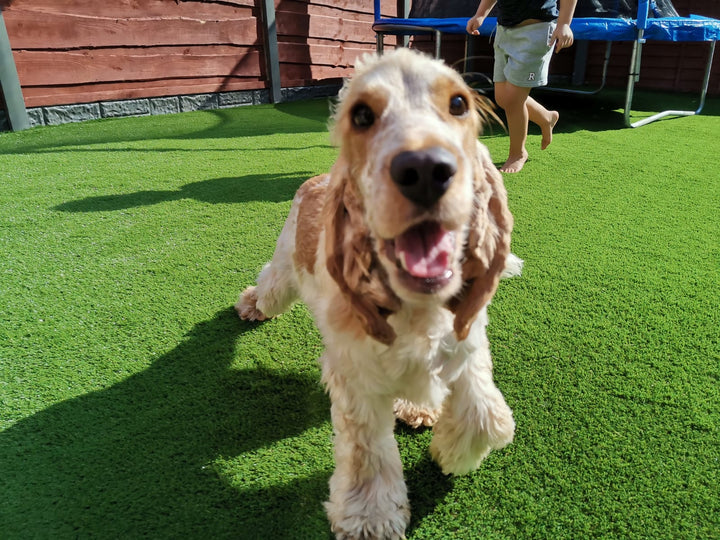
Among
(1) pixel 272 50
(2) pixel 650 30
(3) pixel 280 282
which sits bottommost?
(3) pixel 280 282

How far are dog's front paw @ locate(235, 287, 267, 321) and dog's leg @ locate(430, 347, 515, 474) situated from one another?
1201mm

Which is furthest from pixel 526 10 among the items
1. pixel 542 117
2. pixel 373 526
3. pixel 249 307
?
pixel 373 526

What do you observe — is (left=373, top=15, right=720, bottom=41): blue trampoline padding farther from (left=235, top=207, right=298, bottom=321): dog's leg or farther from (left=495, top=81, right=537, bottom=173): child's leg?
(left=235, top=207, right=298, bottom=321): dog's leg

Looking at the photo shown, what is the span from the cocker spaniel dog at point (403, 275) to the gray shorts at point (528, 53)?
300 centimetres

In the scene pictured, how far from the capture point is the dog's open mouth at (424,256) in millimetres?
1183

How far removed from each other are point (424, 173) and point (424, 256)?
21 cm

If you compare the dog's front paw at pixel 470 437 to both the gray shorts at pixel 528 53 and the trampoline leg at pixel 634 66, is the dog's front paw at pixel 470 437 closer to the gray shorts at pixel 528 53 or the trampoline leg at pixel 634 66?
the gray shorts at pixel 528 53

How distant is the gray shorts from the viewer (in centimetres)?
414

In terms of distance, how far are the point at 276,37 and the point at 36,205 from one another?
19.6 feet

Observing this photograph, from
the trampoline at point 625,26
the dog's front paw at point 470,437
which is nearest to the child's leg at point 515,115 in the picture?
the trampoline at point 625,26

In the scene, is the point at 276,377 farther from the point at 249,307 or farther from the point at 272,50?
the point at 272,50

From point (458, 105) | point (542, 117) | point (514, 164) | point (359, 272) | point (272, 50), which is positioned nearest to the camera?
point (359, 272)

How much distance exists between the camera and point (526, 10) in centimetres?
410

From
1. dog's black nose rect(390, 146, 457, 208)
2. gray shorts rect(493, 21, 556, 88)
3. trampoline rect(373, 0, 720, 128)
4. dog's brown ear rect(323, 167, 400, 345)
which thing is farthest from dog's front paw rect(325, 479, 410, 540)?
trampoline rect(373, 0, 720, 128)
